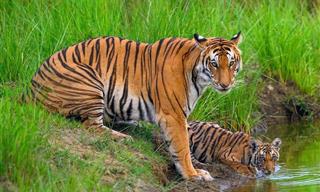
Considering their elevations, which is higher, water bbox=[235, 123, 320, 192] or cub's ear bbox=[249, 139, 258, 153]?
cub's ear bbox=[249, 139, 258, 153]

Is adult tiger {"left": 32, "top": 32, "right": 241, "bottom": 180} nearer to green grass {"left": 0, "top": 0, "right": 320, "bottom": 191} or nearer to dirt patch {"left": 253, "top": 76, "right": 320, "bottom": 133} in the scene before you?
green grass {"left": 0, "top": 0, "right": 320, "bottom": 191}

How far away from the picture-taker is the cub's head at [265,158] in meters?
9.74

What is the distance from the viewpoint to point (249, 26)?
13070mm

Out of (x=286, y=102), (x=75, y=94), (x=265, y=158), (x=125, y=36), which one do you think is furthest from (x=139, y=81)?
(x=286, y=102)

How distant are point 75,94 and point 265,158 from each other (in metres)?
2.12

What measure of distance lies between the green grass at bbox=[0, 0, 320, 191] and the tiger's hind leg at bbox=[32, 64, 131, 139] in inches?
7.3

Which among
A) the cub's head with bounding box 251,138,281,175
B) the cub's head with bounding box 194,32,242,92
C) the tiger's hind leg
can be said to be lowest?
the cub's head with bounding box 251,138,281,175

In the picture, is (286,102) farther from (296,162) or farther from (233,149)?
(233,149)

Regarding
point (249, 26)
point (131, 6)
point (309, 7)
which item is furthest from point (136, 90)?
point (309, 7)

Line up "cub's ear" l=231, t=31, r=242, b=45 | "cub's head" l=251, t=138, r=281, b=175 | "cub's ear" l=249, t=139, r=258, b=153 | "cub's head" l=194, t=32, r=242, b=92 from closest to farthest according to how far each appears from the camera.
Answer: "cub's head" l=194, t=32, r=242, b=92
"cub's ear" l=231, t=31, r=242, b=45
"cub's head" l=251, t=138, r=281, b=175
"cub's ear" l=249, t=139, r=258, b=153

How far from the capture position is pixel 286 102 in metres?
13.0

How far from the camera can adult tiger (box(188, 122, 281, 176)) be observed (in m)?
9.81

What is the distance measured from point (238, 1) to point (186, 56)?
20.1 ft

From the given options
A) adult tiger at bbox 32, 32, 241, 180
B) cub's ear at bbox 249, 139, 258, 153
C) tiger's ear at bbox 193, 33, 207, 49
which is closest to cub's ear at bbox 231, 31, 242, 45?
adult tiger at bbox 32, 32, 241, 180
